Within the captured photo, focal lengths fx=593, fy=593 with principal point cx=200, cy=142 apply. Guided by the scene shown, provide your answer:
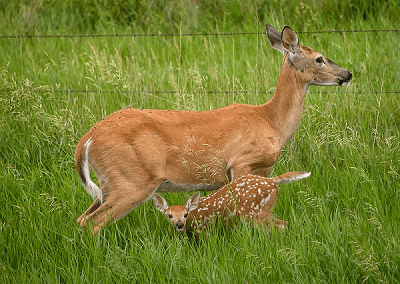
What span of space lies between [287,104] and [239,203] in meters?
1.04

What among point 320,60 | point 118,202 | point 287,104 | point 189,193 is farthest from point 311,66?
point 118,202

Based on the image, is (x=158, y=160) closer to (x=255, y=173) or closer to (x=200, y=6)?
(x=255, y=173)

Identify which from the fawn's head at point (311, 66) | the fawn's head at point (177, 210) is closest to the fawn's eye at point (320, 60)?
the fawn's head at point (311, 66)

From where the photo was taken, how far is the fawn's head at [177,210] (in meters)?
4.21

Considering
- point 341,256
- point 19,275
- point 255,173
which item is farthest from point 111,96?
point 341,256

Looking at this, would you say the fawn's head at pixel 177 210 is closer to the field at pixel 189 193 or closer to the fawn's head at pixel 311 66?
the field at pixel 189 193

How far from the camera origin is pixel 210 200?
4.43m

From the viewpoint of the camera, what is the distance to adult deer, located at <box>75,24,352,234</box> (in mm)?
4168

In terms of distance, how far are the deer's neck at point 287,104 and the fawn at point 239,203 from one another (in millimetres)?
591

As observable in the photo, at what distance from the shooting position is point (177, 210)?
426cm

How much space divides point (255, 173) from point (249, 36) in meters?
4.06

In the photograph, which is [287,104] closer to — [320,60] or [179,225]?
[320,60]

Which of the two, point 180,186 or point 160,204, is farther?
point 180,186

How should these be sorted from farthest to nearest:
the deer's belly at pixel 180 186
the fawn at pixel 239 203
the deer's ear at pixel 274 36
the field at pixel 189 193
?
the deer's ear at pixel 274 36 < the deer's belly at pixel 180 186 < the fawn at pixel 239 203 < the field at pixel 189 193
